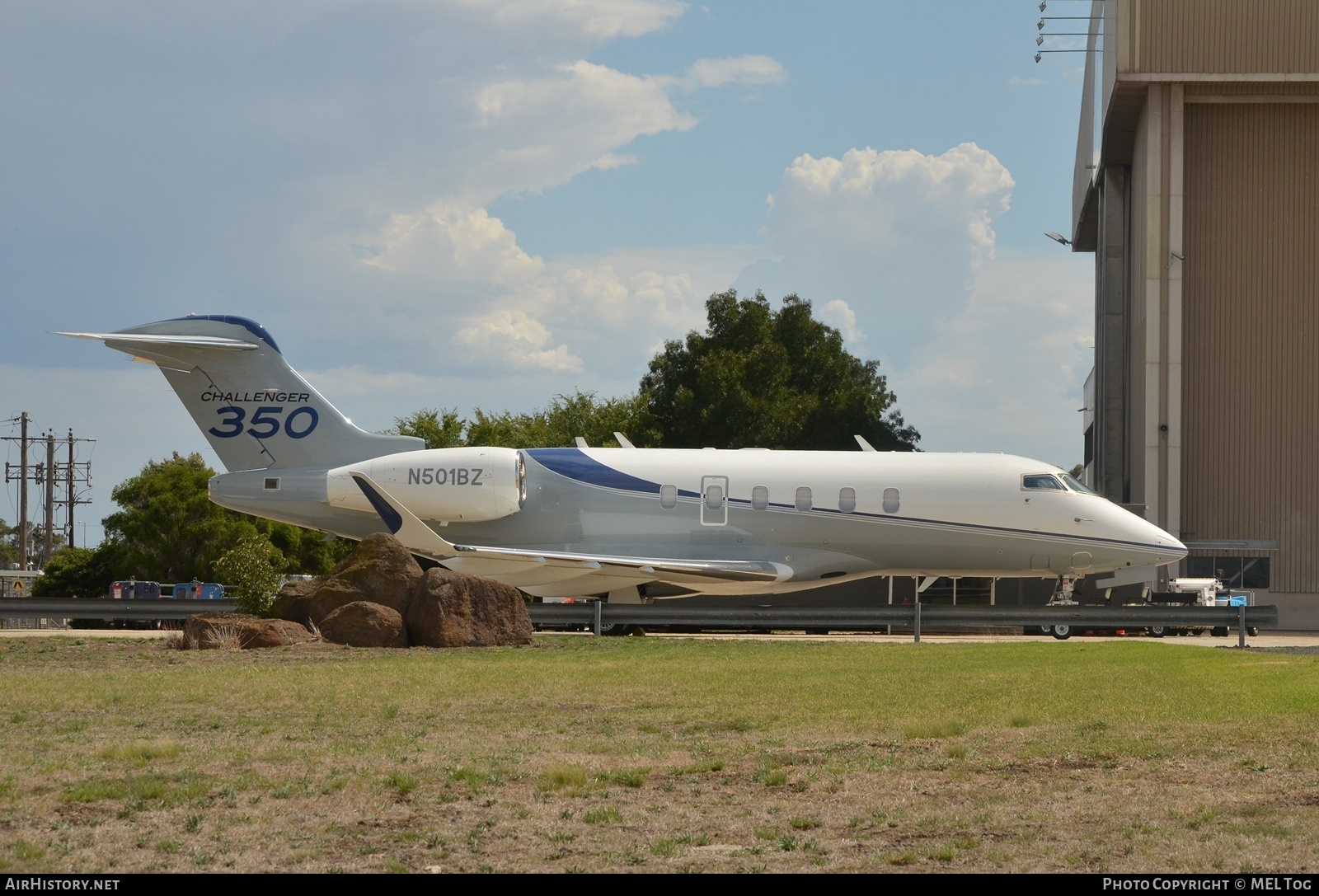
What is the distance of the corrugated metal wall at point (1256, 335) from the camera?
34219 millimetres

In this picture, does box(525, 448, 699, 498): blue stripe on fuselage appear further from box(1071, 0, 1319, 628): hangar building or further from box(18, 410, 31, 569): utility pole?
box(18, 410, 31, 569): utility pole

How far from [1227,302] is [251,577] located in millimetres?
25576

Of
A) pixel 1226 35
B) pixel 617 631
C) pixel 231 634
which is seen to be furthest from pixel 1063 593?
pixel 1226 35

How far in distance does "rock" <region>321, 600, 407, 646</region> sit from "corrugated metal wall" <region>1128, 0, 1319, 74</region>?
24409 millimetres

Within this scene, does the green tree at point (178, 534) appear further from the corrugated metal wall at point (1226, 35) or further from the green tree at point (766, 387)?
the corrugated metal wall at point (1226, 35)

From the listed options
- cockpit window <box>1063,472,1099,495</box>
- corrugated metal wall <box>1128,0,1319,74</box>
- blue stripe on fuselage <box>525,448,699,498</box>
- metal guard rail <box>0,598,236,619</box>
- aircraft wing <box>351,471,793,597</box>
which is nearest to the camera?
aircraft wing <box>351,471,793,597</box>

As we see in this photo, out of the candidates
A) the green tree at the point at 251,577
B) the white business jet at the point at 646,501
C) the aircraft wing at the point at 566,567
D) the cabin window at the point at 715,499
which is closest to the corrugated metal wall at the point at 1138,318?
the white business jet at the point at 646,501

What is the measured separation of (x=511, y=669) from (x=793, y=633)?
15759 millimetres

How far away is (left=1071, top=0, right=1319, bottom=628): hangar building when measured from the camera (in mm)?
33438

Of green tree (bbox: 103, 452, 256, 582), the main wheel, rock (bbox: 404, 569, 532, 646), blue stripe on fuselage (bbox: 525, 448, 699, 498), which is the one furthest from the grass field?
green tree (bbox: 103, 452, 256, 582)

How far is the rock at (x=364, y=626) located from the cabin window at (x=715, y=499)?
8.03 metres

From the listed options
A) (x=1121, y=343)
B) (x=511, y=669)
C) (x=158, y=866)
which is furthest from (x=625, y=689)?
(x=1121, y=343)

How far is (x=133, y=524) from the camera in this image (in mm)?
52875
